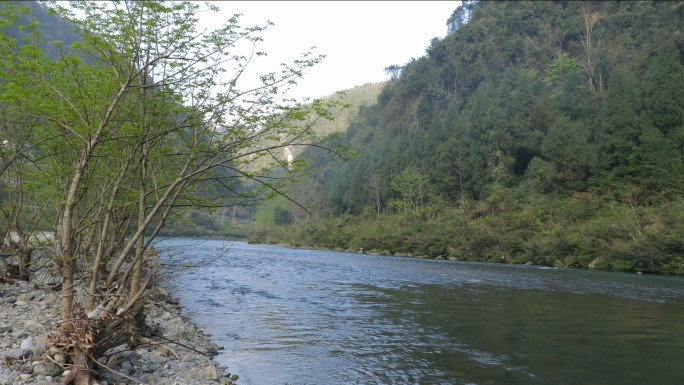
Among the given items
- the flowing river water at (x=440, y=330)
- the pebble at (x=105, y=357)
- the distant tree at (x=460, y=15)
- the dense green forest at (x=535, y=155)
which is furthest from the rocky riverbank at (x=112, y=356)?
the distant tree at (x=460, y=15)

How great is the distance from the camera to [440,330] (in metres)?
12.5

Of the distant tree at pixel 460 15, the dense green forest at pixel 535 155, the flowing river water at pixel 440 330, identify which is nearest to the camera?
the flowing river water at pixel 440 330

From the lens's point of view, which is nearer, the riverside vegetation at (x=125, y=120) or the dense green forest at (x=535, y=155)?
the riverside vegetation at (x=125, y=120)

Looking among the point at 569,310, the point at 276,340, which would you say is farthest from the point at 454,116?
the point at 276,340

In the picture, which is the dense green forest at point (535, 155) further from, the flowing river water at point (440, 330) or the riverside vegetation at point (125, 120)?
the flowing river water at point (440, 330)

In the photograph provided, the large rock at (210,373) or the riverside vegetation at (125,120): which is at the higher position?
the riverside vegetation at (125,120)

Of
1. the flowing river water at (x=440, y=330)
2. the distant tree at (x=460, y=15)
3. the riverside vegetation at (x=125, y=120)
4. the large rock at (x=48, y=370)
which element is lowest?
the flowing river water at (x=440, y=330)

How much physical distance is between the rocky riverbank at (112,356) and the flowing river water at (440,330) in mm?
691

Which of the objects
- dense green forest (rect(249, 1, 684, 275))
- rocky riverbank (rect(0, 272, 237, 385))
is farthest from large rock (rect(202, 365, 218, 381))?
dense green forest (rect(249, 1, 684, 275))

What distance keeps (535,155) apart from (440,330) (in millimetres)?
46699

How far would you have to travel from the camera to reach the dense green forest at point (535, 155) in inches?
1396

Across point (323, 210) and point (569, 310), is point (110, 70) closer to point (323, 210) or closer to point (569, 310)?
point (569, 310)

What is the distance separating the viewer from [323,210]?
93438 mm

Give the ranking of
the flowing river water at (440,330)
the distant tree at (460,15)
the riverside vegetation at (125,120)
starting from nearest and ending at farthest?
1. the riverside vegetation at (125,120)
2. the flowing river water at (440,330)
3. the distant tree at (460,15)
